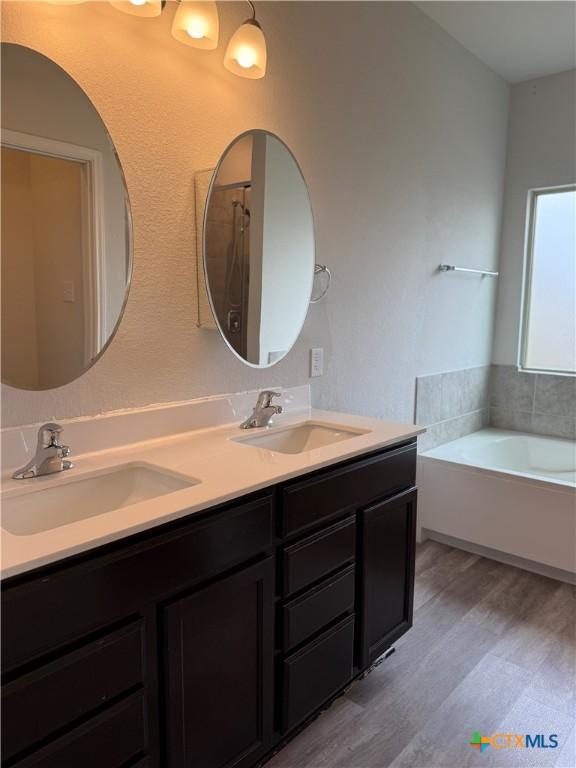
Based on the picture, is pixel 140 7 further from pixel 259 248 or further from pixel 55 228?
pixel 259 248

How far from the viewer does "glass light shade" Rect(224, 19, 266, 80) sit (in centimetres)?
166

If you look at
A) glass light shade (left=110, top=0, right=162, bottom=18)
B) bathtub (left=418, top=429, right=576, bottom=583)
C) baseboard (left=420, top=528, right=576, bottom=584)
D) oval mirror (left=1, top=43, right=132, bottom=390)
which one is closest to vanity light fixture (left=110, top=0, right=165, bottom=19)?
glass light shade (left=110, top=0, right=162, bottom=18)

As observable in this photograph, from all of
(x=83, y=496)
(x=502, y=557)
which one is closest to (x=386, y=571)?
(x=83, y=496)

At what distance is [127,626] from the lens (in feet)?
3.43

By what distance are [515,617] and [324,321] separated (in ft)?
4.96

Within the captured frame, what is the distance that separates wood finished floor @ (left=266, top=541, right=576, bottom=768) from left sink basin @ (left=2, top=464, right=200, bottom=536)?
0.89m

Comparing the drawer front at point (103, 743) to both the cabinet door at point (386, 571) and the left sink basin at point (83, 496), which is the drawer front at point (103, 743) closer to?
the left sink basin at point (83, 496)

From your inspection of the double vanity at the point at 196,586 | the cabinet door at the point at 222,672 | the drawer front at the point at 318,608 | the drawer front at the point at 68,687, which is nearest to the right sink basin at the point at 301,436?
the double vanity at the point at 196,586

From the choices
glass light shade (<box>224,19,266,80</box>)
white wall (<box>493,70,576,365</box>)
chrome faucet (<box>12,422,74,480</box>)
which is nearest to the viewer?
chrome faucet (<box>12,422,74,480</box>)

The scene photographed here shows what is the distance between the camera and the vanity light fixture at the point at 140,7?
1.42 m

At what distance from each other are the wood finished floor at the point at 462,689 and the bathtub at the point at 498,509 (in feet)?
0.57

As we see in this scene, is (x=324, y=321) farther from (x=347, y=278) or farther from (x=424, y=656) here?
A: (x=424, y=656)

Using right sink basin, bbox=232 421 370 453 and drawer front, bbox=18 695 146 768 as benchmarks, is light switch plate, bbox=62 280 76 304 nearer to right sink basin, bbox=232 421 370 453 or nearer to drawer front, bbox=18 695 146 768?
right sink basin, bbox=232 421 370 453

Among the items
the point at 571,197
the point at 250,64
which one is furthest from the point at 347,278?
the point at 571,197
